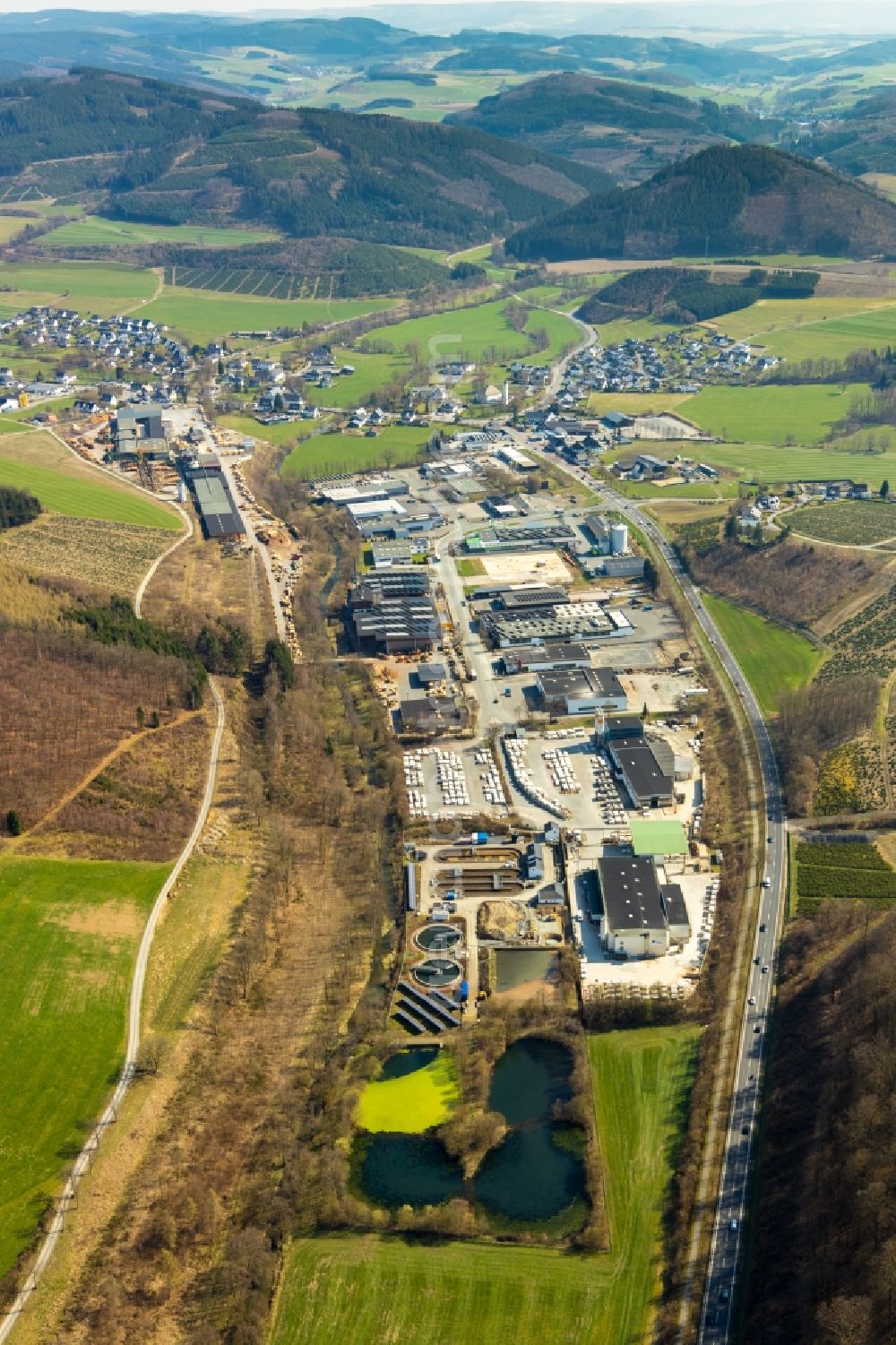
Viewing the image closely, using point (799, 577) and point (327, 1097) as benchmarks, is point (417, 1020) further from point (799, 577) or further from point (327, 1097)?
point (799, 577)

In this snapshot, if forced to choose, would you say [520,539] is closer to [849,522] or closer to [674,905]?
[849,522]

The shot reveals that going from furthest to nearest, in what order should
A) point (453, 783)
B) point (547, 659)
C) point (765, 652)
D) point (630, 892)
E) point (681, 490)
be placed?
point (681, 490) → point (765, 652) → point (547, 659) → point (453, 783) → point (630, 892)

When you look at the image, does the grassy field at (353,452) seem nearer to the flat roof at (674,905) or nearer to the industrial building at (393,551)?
the industrial building at (393,551)

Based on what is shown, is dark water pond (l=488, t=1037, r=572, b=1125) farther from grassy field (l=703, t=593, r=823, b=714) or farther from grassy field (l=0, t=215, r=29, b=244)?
grassy field (l=0, t=215, r=29, b=244)

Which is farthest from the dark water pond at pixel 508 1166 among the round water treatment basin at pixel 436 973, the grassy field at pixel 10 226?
the grassy field at pixel 10 226

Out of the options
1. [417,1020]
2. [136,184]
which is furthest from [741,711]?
[136,184]

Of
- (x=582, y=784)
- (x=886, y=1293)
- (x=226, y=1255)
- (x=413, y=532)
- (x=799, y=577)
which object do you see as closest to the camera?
(x=886, y=1293)

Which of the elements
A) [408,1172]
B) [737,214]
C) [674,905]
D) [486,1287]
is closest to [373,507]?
[674,905]
